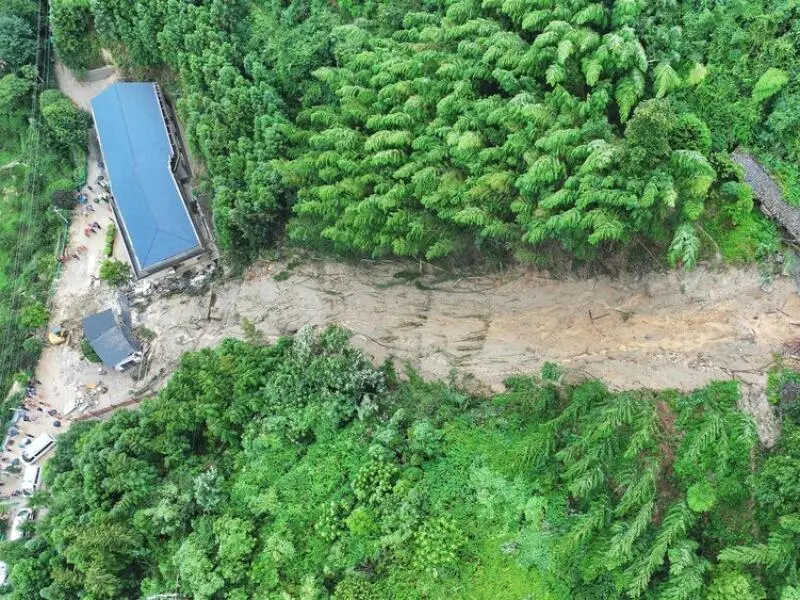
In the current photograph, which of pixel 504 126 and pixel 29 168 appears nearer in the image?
pixel 504 126

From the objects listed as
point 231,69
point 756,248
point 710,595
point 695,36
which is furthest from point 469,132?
point 710,595

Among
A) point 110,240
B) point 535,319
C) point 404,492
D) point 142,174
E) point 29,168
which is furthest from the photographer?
point 29,168

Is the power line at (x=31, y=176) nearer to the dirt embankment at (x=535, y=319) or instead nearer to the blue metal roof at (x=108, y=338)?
the blue metal roof at (x=108, y=338)

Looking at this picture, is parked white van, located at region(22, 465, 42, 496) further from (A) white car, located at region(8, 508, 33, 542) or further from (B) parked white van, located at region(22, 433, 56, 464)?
(A) white car, located at region(8, 508, 33, 542)

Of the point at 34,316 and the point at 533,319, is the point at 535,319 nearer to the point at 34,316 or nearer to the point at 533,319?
the point at 533,319

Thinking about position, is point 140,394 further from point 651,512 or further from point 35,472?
point 651,512

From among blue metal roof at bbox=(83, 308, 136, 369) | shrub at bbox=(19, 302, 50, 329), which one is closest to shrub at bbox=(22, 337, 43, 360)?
shrub at bbox=(19, 302, 50, 329)

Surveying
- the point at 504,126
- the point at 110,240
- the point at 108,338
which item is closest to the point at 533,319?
the point at 504,126
